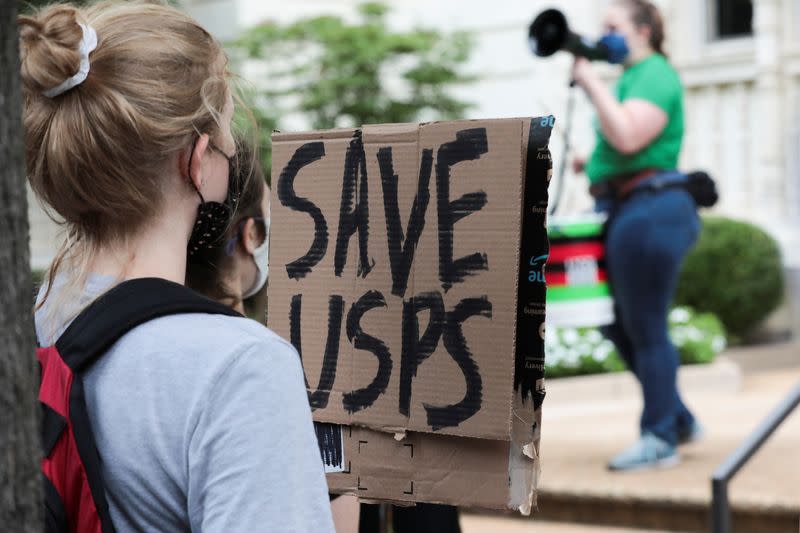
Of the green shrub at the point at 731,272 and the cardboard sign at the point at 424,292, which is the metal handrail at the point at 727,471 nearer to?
the cardboard sign at the point at 424,292

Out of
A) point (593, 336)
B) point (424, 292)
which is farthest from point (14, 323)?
point (593, 336)

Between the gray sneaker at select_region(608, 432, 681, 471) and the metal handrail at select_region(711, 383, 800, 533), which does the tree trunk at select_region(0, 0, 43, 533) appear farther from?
the gray sneaker at select_region(608, 432, 681, 471)

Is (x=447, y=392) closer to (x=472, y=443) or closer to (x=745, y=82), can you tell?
(x=472, y=443)

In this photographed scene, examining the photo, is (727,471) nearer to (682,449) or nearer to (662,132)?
(662,132)

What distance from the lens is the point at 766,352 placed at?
8.62 m

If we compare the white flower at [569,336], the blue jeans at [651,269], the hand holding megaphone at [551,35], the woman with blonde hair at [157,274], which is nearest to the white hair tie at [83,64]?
the woman with blonde hair at [157,274]

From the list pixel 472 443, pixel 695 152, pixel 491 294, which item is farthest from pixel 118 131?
pixel 695 152

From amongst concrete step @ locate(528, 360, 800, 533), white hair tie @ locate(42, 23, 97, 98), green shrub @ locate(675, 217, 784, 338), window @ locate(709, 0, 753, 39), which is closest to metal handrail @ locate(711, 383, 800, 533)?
concrete step @ locate(528, 360, 800, 533)

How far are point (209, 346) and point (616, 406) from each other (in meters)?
5.78

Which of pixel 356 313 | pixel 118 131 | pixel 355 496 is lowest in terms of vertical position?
pixel 355 496

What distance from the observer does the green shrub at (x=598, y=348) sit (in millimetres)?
7359

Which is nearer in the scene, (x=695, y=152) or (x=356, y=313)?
(x=356, y=313)

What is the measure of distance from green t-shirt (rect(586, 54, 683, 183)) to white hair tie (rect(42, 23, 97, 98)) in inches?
128

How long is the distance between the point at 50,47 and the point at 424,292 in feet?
2.02
